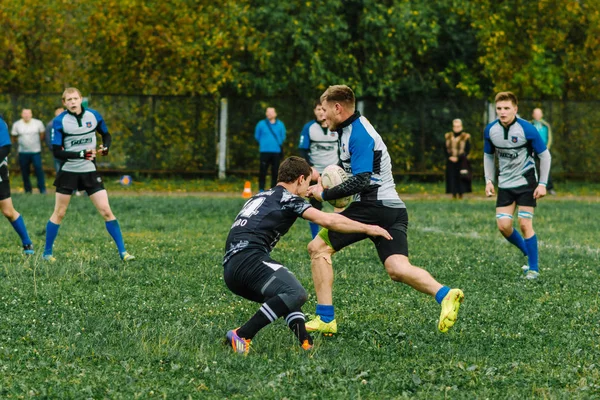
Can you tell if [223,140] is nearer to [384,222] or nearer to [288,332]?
[384,222]

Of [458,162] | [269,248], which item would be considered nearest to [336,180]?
[269,248]

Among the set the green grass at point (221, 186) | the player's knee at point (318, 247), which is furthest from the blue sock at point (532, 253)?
the green grass at point (221, 186)

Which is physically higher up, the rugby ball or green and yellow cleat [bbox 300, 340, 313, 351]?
the rugby ball

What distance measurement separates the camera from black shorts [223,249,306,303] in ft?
23.0

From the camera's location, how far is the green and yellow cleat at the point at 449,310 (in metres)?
7.20

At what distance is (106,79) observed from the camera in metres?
29.8

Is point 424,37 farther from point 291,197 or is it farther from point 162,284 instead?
point 291,197

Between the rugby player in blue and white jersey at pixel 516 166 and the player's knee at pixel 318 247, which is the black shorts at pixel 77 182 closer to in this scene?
the player's knee at pixel 318 247

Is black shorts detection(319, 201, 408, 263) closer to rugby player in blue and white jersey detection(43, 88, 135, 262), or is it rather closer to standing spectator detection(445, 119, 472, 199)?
rugby player in blue and white jersey detection(43, 88, 135, 262)

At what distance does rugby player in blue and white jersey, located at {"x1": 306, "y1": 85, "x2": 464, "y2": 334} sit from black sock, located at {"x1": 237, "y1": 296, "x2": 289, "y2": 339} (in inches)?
36.3

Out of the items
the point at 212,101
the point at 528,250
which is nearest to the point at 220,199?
the point at 212,101

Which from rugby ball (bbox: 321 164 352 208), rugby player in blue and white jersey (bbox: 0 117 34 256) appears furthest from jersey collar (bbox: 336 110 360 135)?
rugby player in blue and white jersey (bbox: 0 117 34 256)

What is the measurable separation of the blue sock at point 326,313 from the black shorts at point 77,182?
490 cm

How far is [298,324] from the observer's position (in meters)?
7.06
